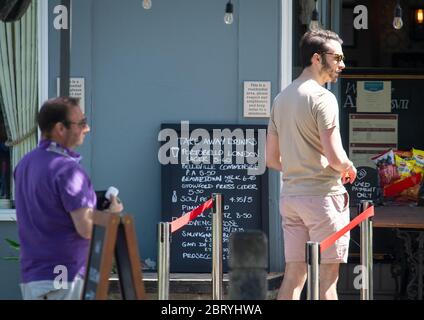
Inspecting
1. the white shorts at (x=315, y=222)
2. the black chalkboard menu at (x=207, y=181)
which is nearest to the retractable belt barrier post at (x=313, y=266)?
the white shorts at (x=315, y=222)

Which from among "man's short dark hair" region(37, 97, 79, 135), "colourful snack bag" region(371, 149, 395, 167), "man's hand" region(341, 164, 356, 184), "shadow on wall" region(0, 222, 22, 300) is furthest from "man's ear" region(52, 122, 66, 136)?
"colourful snack bag" region(371, 149, 395, 167)

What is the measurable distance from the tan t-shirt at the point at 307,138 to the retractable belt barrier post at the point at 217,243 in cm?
79

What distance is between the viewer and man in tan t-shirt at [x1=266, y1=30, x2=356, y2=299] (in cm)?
569

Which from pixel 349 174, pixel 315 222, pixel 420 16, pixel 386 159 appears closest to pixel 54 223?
pixel 315 222

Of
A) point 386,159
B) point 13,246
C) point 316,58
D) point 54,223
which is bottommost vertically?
point 13,246

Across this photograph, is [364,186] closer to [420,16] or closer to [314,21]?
[314,21]

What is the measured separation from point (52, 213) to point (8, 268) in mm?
3351

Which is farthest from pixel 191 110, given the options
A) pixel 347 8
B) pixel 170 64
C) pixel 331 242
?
pixel 331 242

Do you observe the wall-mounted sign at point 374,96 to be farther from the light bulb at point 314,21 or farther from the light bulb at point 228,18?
the light bulb at point 228,18

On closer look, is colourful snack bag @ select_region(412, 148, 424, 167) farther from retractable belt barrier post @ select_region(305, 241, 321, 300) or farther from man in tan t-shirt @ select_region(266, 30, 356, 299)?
retractable belt barrier post @ select_region(305, 241, 321, 300)

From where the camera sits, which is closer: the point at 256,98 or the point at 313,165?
the point at 313,165

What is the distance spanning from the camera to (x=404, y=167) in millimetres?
7613

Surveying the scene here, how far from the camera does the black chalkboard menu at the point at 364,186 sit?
8.36 meters

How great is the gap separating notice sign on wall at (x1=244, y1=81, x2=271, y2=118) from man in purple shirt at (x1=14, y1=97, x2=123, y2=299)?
326 cm
